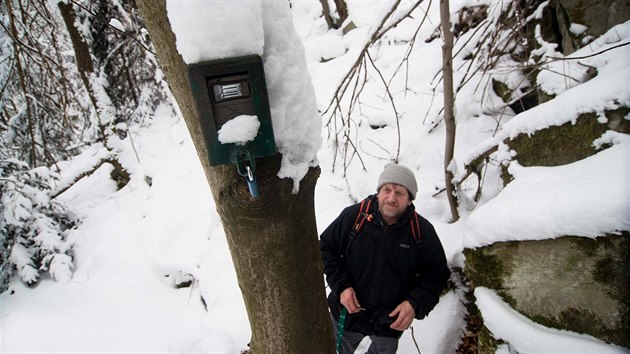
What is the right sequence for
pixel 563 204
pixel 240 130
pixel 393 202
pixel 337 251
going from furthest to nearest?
pixel 337 251 → pixel 393 202 → pixel 563 204 → pixel 240 130

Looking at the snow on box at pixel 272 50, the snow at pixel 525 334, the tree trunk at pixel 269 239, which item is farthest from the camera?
the snow at pixel 525 334

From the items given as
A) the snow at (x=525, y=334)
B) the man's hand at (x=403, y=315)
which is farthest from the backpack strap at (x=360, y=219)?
the snow at (x=525, y=334)

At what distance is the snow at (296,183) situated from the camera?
2.41 feet

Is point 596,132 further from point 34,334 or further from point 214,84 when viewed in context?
point 34,334

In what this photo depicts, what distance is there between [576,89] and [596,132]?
356mm

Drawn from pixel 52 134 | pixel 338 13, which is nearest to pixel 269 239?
pixel 52 134

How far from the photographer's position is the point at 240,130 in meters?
0.66

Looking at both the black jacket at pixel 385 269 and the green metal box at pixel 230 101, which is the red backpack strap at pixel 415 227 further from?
the green metal box at pixel 230 101

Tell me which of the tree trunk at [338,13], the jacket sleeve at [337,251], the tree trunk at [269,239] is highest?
the tree trunk at [338,13]

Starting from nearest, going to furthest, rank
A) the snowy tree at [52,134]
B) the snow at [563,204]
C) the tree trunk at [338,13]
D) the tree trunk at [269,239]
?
the tree trunk at [269,239], the snow at [563,204], the snowy tree at [52,134], the tree trunk at [338,13]

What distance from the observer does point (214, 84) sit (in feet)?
2.15

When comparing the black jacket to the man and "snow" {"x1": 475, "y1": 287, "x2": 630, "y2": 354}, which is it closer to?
the man

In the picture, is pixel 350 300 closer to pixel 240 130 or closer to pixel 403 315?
pixel 403 315

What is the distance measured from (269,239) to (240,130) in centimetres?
28
